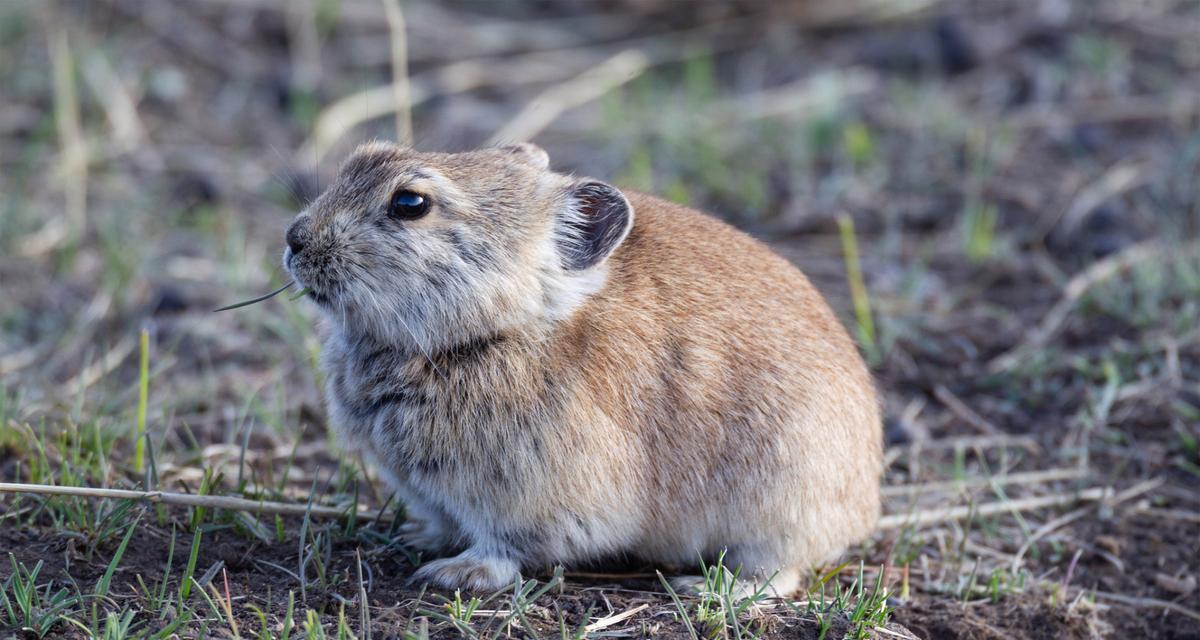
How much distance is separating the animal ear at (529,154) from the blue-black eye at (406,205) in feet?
2.01

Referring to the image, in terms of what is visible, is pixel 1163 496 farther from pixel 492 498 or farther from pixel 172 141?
pixel 172 141

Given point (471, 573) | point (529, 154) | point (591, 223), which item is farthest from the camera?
point (529, 154)

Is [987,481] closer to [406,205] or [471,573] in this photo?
[471,573]

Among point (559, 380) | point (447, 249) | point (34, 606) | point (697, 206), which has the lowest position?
point (34, 606)

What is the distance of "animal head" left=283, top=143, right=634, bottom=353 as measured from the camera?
171 inches

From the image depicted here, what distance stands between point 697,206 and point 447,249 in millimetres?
4251

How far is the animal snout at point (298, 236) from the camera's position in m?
4.40

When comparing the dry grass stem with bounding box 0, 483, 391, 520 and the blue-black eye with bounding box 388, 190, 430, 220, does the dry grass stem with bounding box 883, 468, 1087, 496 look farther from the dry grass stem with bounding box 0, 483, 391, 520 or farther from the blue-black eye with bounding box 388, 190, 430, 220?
the blue-black eye with bounding box 388, 190, 430, 220

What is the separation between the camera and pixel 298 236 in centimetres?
441

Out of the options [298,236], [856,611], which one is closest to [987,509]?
[856,611]

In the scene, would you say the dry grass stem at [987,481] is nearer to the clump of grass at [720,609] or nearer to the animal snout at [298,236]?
the clump of grass at [720,609]

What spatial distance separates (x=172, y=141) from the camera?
968 cm

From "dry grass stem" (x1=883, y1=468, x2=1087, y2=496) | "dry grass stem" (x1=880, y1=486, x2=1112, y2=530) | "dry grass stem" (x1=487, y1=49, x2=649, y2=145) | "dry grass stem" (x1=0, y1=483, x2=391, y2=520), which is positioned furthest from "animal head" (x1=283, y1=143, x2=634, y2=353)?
"dry grass stem" (x1=487, y1=49, x2=649, y2=145)

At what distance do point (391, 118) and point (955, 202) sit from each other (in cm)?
404
